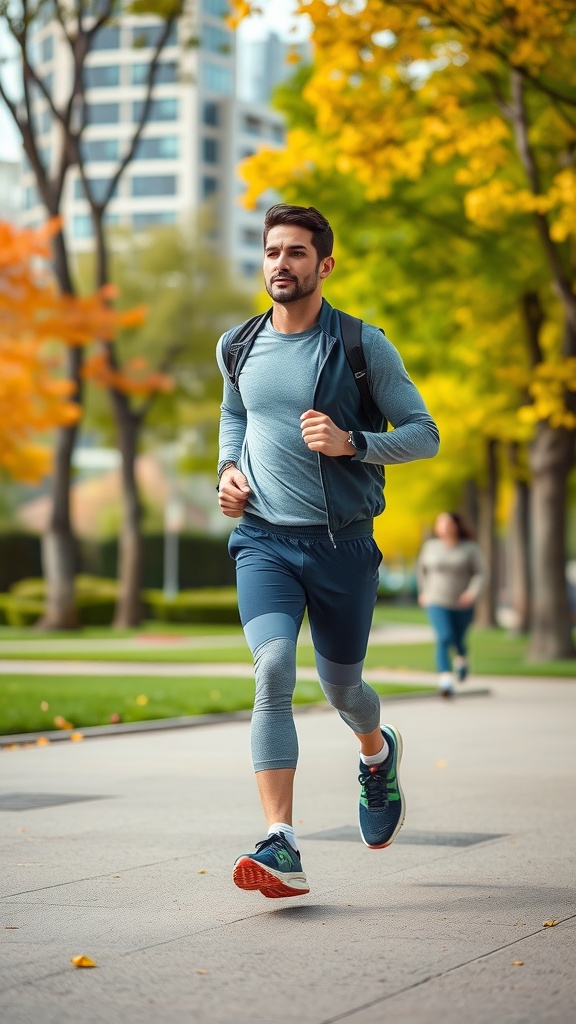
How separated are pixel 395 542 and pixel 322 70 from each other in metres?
48.2

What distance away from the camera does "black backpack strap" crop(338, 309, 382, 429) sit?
18.7 feet

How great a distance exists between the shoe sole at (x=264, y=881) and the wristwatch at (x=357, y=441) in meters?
1.35

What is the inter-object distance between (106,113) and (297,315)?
364ft

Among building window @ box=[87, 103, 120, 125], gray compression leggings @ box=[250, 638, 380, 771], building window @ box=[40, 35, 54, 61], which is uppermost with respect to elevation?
building window @ box=[40, 35, 54, 61]

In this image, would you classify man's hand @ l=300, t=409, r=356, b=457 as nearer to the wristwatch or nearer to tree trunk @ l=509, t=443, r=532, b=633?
the wristwatch

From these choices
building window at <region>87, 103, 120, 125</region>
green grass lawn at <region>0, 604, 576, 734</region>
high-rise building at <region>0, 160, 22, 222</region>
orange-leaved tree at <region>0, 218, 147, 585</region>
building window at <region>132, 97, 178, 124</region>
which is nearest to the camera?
green grass lawn at <region>0, 604, 576, 734</region>

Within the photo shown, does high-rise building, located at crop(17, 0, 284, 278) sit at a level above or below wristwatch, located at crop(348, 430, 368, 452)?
above

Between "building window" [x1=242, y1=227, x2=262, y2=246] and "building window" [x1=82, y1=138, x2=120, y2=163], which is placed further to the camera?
"building window" [x1=242, y1=227, x2=262, y2=246]

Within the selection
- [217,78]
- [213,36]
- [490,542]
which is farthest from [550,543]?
[217,78]

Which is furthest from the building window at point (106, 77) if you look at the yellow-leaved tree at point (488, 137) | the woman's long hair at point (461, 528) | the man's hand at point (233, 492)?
the man's hand at point (233, 492)

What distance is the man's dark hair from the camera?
225 inches

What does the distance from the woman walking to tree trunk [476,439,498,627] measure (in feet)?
67.5

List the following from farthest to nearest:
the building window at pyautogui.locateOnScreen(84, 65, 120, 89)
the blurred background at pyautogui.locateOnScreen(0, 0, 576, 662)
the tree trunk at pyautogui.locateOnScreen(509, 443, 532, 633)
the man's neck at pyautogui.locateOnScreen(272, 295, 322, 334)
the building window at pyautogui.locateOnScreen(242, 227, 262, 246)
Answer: the building window at pyautogui.locateOnScreen(242, 227, 262, 246) < the building window at pyautogui.locateOnScreen(84, 65, 120, 89) < the tree trunk at pyautogui.locateOnScreen(509, 443, 532, 633) < the blurred background at pyautogui.locateOnScreen(0, 0, 576, 662) < the man's neck at pyautogui.locateOnScreen(272, 295, 322, 334)

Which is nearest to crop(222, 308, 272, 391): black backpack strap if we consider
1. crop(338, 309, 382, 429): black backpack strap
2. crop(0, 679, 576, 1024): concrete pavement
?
crop(338, 309, 382, 429): black backpack strap
